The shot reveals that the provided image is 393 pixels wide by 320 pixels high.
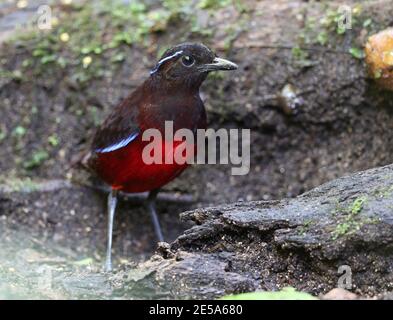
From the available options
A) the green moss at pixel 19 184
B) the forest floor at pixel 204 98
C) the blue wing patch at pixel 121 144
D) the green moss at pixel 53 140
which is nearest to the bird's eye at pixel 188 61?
the blue wing patch at pixel 121 144

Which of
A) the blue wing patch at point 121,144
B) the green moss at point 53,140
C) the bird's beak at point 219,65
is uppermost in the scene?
the bird's beak at point 219,65

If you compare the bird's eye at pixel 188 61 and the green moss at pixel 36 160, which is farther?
the green moss at pixel 36 160

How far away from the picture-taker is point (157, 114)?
5883 mm

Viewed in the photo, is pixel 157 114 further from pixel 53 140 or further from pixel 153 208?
pixel 53 140

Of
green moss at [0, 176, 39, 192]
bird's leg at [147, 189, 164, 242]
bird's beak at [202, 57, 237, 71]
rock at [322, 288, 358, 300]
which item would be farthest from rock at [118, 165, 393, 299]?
green moss at [0, 176, 39, 192]

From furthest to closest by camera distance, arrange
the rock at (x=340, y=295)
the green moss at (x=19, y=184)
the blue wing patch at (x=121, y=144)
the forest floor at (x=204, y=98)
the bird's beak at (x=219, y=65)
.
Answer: the green moss at (x=19, y=184), the forest floor at (x=204, y=98), the blue wing patch at (x=121, y=144), the bird's beak at (x=219, y=65), the rock at (x=340, y=295)

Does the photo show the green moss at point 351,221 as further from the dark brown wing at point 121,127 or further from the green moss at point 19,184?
the green moss at point 19,184

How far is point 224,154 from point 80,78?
64.4 inches

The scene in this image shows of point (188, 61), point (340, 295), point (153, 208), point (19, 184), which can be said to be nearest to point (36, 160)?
point (19, 184)

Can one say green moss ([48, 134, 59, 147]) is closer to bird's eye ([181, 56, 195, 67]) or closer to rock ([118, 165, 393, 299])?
bird's eye ([181, 56, 195, 67])

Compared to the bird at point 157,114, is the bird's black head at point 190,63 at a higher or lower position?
higher

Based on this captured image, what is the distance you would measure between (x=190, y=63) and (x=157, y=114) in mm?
478

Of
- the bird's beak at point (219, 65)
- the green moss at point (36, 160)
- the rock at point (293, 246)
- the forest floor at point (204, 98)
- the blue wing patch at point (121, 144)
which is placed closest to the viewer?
the rock at point (293, 246)

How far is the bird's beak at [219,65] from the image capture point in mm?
5770
